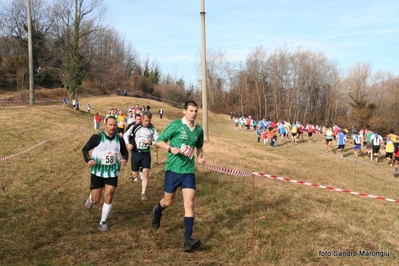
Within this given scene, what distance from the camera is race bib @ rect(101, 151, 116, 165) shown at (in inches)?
228

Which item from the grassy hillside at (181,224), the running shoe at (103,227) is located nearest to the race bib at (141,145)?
the grassy hillside at (181,224)

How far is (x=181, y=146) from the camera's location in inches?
202

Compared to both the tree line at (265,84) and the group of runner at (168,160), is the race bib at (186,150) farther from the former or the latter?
the tree line at (265,84)

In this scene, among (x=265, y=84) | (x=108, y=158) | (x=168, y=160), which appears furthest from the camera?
(x=265, y=84)

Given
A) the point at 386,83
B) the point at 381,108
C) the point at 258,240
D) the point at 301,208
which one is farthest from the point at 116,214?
the point at 386,83

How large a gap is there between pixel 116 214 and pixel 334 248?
4154mm

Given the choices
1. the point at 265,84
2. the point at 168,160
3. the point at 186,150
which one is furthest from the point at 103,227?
the point at 265,84

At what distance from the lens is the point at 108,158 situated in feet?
19.1

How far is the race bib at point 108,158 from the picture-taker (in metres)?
5.78

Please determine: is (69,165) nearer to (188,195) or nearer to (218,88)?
(188,195)

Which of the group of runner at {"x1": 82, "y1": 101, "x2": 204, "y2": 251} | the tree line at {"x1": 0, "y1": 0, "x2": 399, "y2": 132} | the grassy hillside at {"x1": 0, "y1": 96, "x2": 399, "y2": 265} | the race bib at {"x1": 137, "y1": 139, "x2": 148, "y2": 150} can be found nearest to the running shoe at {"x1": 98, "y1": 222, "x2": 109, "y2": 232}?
the group of runner at {"x1": 82, "y1": 101, "x2": 204, "y2": 251}

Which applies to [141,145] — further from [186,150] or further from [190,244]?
[190,244]

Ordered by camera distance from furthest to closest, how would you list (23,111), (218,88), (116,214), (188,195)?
(218,88) → (23,111) → (116,214) → (188,195)

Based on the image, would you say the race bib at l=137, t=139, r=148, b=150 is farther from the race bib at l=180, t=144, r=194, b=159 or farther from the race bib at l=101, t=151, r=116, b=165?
the race bib at l=180, t=144, r=194, b=159
